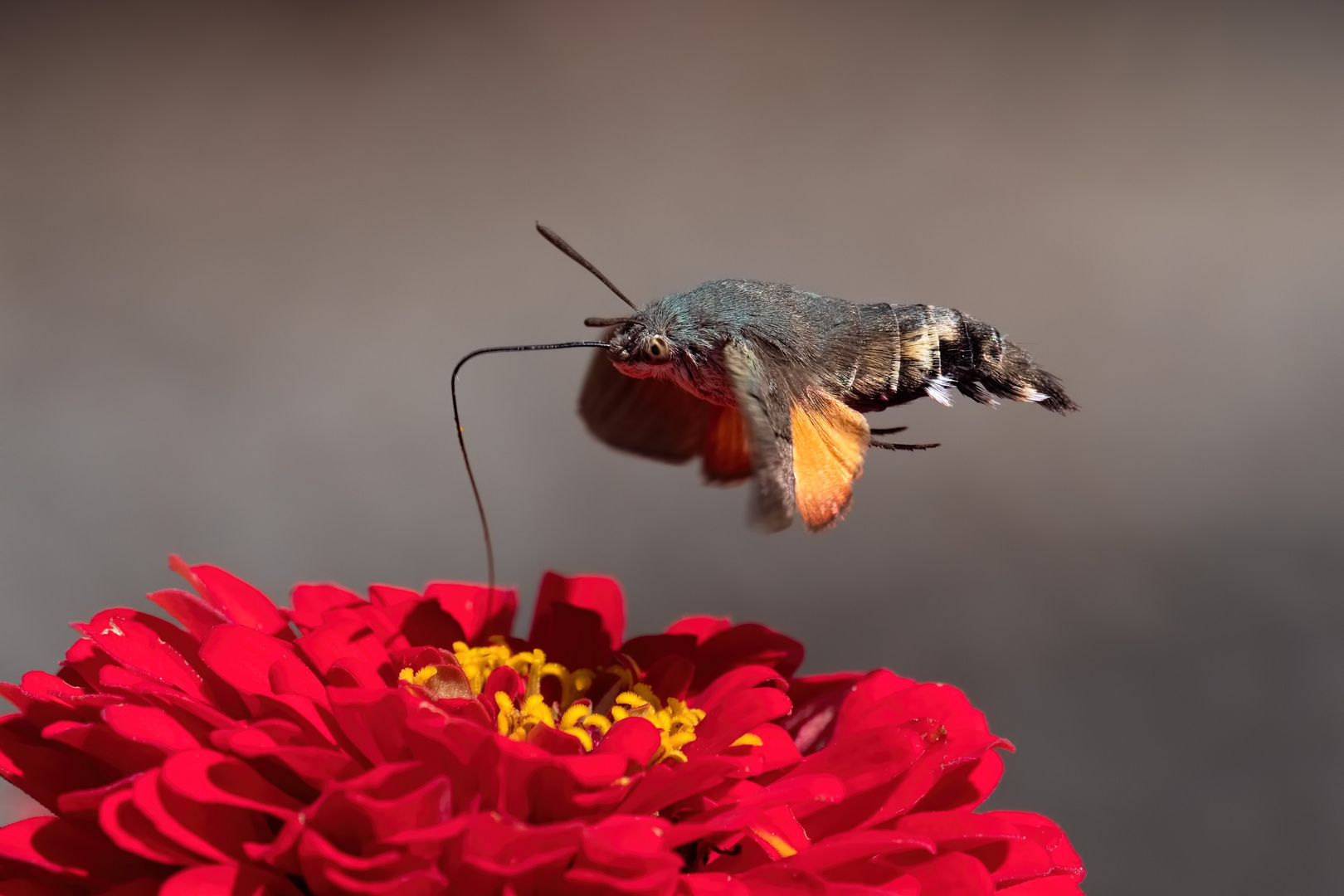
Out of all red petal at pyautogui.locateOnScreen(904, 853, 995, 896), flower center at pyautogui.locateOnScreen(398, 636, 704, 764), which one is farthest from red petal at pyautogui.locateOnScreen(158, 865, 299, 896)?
red petal at pyautogui.locateOnScreen(904, 853, 995, 896)

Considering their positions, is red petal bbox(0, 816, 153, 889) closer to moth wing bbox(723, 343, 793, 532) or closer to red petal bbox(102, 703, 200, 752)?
red petal bbox(102, 703, 200, 752)

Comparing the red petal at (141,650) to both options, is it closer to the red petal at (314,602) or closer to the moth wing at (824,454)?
the red petal at (314,602)

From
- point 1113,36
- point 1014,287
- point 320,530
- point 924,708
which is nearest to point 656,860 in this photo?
point 924,708

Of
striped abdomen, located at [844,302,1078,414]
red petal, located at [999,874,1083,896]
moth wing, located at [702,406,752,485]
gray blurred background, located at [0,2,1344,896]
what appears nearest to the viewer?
red petal, located at [999,874,1083,896]

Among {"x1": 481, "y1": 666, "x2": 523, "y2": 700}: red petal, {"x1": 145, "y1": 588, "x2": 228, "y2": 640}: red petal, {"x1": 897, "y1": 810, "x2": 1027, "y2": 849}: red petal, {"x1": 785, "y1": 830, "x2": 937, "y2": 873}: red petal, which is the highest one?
{"x1": 145, "y1": 588, "x2": 228, "y2": 640}: red petal

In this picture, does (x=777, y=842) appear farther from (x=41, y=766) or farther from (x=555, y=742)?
(x=41, y=766)

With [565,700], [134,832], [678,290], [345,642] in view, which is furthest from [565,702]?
[678,290]
